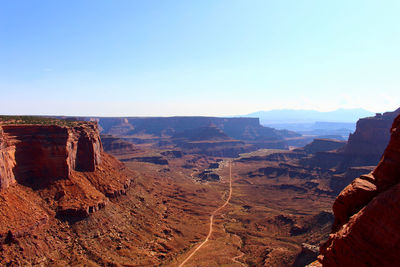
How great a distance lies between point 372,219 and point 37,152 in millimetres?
60709

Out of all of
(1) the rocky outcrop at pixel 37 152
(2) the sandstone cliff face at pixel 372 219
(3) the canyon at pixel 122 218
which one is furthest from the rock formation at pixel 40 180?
(2) the sandstone cliff face at pixel 372 219

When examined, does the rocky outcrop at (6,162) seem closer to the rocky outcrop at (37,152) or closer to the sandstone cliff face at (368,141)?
the rocky outcrop at (37,152)

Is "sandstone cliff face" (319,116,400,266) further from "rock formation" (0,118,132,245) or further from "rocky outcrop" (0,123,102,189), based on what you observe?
"rocky outcrop" (0,123,102,189)

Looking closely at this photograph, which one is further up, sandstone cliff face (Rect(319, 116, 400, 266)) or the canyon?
sandstone cliff face (Rect(319, 116, 400, 266))

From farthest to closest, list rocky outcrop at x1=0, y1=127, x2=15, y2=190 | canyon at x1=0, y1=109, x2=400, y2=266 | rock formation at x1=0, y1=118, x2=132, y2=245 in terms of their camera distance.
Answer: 1. rocky outcrop at x1=0, y1=127, x2=15, y2=190
2. rock formation at x1=0, y1=118, x2=132, y2=245
3. canyon at x1=0, y1=109, x2=400, y2=266

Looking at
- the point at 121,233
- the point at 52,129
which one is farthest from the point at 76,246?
the point at 52,129

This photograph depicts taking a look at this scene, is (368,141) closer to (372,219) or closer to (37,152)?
(372,219)

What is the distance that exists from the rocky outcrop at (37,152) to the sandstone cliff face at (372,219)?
179 feet

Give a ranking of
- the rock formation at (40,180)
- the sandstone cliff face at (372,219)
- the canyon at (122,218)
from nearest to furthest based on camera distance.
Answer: the sandstone cliff face at (372,219) → the canyon at (122,218) → the rock formation at (40,180)

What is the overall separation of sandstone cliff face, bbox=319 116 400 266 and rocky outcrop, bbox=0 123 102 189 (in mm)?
54466

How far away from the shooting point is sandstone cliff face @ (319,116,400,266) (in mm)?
15703

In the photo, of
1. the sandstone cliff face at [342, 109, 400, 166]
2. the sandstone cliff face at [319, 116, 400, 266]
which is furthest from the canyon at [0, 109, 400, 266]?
the sandstone cliff face at [342, 109, 400, 166]

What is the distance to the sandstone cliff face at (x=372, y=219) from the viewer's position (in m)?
15.7

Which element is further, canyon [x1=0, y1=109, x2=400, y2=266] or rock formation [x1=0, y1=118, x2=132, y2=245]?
rock formation [x1=0, y1=118, x2=132, y2=245]
